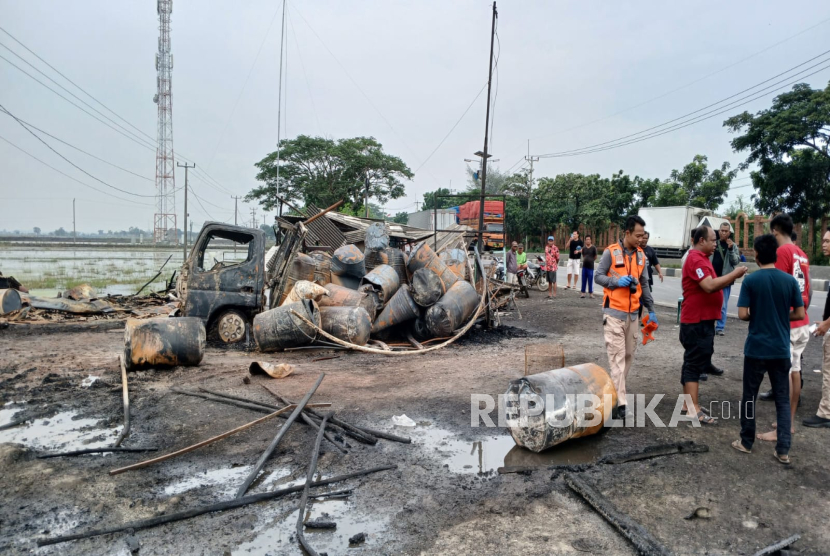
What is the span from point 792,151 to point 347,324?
2115 centimetres

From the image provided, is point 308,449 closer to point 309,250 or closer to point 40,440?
point 40,440

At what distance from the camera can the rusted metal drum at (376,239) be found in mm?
9766

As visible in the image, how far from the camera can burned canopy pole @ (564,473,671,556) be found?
258 cm

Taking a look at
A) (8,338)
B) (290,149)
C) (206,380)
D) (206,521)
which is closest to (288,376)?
(206,380)

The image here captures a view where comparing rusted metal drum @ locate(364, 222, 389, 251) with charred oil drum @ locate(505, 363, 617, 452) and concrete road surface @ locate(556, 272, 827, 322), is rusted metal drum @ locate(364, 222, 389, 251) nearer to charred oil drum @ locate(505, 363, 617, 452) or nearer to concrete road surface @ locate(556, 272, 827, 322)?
charred oil drum @ locate(505, 363, 617, 452)

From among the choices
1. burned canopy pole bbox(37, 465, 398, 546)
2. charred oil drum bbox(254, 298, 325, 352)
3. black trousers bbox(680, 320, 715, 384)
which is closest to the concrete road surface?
black trousers bbox(680, 320, 715, 384)

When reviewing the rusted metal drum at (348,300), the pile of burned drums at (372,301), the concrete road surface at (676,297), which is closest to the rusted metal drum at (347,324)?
the pile of burned drums at (372,301)

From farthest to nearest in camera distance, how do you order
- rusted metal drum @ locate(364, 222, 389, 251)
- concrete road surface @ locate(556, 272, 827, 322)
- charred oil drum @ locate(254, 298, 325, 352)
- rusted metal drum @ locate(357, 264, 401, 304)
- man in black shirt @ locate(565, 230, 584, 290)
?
man in black shirt @ locate(565, 230, 584, 290) < concrete road surface @ locate(556, 272, 827, 322) < rusted metal drum @ locate(364, 222, 389, 251) < rusted metal drum @ locate(357, 264, 401, 304) < charred oil drum @ locate(254, 298, 325, 352)

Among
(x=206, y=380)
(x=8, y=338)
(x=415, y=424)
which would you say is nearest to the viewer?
(x=415, y=424)

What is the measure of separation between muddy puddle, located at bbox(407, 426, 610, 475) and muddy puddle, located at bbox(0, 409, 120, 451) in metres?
2.54

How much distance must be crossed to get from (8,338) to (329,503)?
8471 millimetres

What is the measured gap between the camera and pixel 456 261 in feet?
34.9

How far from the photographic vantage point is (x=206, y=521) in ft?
9.46

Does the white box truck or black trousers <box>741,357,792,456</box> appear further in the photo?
the white box truck
